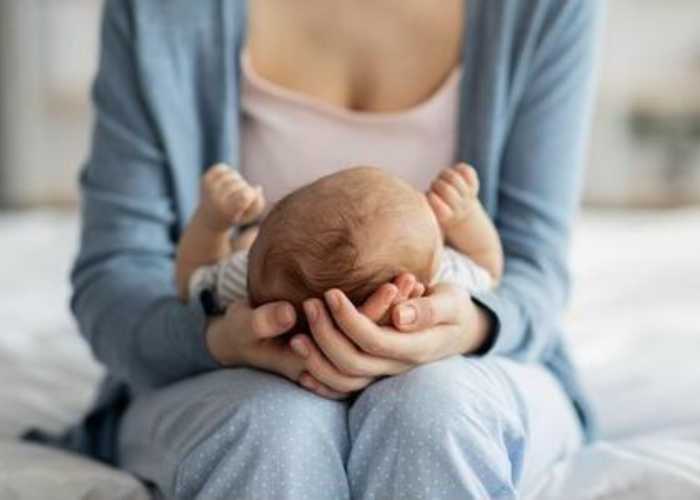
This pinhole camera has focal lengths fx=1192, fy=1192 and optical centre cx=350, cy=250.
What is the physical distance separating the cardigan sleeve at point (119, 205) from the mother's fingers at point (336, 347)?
29 centimetres

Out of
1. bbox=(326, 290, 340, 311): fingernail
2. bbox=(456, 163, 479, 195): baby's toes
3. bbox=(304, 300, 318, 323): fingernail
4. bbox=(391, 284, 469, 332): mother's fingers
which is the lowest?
bbox=(391, 284, 469, 332): mother's fingers

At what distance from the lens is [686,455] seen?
1.05 metres

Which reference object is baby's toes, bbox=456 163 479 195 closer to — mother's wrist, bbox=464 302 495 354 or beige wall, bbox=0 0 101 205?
mother's wrist, bbox=464 302 495 354

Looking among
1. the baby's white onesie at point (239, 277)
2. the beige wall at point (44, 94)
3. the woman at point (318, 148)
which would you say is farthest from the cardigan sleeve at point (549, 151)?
the beige wall at point (44, 94)

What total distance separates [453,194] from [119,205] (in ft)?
1.22

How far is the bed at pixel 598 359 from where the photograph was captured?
1004 mm

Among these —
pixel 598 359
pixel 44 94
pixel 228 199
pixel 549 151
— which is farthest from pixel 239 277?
pixel 44 94

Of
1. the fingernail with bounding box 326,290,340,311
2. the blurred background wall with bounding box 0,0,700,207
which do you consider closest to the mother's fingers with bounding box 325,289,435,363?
the fingernail with bounding box 326,290,340,311

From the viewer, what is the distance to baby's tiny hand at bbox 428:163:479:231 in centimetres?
94

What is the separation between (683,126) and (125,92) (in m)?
1.62

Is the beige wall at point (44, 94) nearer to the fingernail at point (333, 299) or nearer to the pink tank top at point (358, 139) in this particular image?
the pink tank top at point (358, 139)

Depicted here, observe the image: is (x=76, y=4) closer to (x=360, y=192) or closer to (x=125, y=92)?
(x=125, y=92)

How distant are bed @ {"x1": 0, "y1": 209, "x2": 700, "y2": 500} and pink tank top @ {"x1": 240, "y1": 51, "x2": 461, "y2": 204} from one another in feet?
1.03

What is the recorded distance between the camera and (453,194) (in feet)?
3.11
